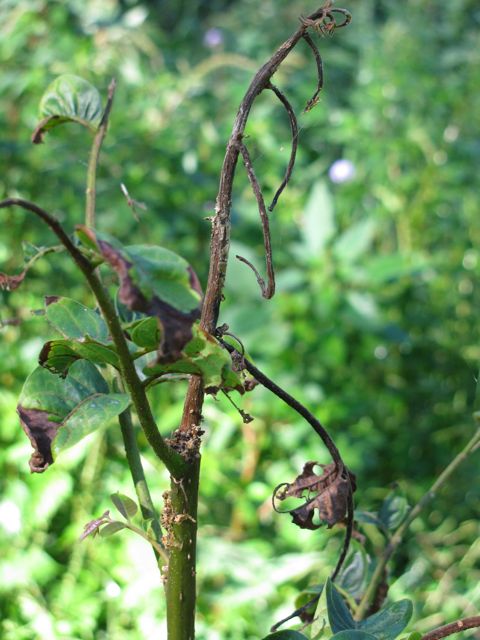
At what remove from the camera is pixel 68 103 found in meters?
0.54

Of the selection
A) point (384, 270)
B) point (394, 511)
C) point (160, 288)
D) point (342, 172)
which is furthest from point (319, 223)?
point (160, 288)

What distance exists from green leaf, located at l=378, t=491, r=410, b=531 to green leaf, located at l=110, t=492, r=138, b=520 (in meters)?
0.23

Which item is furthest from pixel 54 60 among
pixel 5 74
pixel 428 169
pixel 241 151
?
pixel 241 151

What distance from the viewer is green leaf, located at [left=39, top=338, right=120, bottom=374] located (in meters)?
0.41

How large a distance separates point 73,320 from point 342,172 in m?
2.27

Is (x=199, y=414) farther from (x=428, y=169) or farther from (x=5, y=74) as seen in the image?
(x=428, y=169)

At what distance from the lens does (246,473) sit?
179 cm

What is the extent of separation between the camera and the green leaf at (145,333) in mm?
393

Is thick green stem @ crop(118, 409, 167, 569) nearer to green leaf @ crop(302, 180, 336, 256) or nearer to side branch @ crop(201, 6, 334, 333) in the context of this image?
side branch @ crop(201, 6, 334, 333)

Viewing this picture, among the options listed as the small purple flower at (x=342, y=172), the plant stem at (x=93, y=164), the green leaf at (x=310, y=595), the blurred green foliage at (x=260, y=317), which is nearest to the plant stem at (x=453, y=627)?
the green leaf at (x=310, y=595)

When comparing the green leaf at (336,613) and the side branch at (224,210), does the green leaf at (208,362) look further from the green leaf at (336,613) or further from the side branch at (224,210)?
the green leaf at (336,613)

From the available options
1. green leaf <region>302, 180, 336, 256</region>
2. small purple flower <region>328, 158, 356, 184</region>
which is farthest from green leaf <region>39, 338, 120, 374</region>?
small purple flower <region>328, 158, 356, 184</region>

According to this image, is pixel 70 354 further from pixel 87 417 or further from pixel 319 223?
pixel 319 223

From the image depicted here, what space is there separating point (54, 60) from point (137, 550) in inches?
48.0
